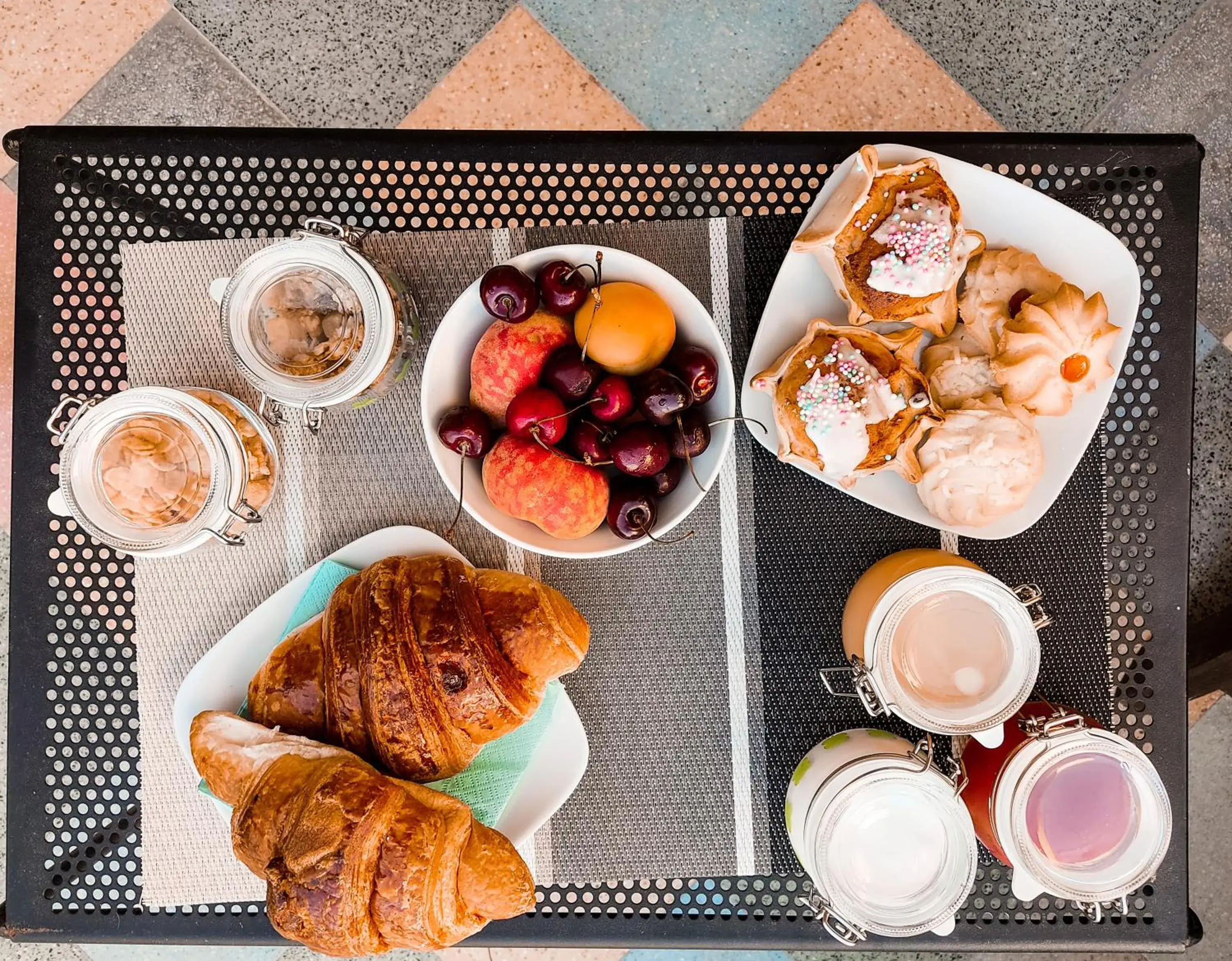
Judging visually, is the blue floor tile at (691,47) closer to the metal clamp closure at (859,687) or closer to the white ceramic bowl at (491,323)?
the white ceramic bowl at (491,323)

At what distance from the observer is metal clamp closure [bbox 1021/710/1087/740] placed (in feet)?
2.68

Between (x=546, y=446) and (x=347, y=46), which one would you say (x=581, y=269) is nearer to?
(x=546, y=446)

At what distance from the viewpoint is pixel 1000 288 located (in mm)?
856

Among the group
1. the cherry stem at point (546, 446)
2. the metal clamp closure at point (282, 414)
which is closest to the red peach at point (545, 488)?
the cherry stem at point (546, 446)

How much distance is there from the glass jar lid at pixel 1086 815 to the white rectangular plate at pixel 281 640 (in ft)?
1.39

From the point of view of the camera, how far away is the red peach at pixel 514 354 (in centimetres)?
79

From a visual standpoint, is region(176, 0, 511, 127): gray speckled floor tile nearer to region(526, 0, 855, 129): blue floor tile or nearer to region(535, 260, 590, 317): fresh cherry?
region(526, 0, 855, 129): blue floor tile

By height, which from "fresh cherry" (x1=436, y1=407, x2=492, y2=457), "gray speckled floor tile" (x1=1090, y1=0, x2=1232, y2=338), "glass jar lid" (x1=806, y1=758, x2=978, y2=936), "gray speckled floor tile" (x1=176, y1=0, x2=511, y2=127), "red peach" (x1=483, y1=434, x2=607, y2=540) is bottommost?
"glass jar lid" (x1=806, y1=758, x2=978, y2=936)

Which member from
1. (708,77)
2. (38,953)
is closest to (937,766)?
(708,77)

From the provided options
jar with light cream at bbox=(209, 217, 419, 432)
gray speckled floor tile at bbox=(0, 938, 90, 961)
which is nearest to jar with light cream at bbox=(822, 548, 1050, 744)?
jar with light cream at bbox=(209, 217, 419, 432)

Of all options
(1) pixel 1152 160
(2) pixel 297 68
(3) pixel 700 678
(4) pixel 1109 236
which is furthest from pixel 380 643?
(2) pixel 297 68

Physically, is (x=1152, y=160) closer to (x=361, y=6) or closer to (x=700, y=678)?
(x=700, y=678)

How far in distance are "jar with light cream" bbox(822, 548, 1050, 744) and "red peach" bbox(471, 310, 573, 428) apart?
0.39m

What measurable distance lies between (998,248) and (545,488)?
520 millimetres
